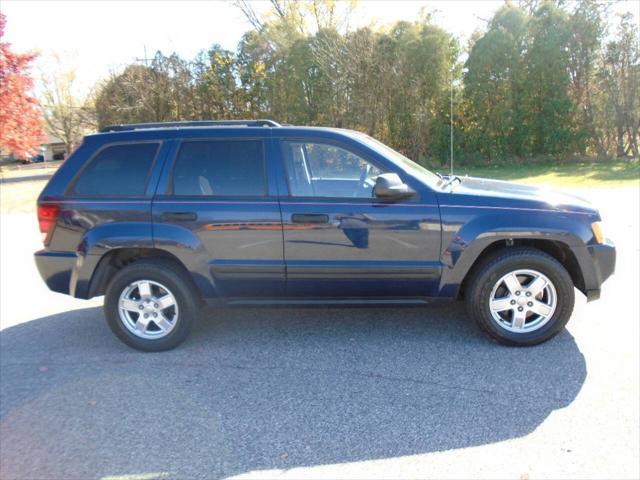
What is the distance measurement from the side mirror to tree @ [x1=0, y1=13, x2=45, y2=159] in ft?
37.2

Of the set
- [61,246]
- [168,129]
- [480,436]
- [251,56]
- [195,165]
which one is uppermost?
[251,56]

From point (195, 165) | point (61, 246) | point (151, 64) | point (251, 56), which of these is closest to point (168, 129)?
point (195, 165)

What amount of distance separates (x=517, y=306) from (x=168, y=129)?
3.32 metres

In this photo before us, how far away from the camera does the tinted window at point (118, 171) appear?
13.4 feet

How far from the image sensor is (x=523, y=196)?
395 centimetres

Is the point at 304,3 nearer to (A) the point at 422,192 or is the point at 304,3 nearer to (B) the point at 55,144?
(A) the point at 422,192

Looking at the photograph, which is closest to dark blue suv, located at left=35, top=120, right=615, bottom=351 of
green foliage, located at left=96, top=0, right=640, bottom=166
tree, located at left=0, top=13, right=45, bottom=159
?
tree, located at left=0, top=13, right=45, bottom=159

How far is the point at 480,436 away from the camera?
2844 mm

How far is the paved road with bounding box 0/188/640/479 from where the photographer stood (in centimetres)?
268

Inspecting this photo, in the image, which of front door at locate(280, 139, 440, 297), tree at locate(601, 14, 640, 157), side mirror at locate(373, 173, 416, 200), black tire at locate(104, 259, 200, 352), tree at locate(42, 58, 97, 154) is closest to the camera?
side mirror at locate(373, 173, 416, 200)

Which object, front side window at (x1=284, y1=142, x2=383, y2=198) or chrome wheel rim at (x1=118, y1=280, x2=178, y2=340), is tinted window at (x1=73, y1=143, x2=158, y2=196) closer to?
chrome wheel rim at (x1=118, y1=280, x2=178, y2=340)

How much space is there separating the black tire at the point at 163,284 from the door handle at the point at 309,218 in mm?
1103

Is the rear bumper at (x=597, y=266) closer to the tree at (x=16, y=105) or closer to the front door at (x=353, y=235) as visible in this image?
the front door at (x=353, y=235)

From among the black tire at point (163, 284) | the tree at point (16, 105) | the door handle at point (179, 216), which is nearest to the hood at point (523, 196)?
the door handle at point (179, 216)
